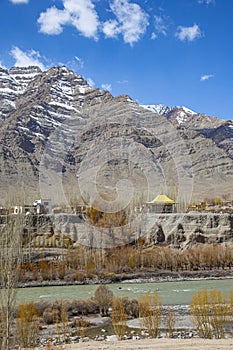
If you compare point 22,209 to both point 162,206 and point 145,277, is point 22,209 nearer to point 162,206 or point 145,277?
point 145,277

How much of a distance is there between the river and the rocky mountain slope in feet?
165

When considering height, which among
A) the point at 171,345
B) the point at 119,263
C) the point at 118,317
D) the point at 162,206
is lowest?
the point at 171,345

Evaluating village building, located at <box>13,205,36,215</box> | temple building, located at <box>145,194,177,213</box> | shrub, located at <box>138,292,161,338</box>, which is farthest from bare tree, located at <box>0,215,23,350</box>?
temple building, located at <box>145,194,177,213</box>

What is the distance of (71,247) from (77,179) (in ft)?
230

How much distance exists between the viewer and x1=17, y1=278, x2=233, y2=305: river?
85.7 ft

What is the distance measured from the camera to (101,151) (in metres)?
127

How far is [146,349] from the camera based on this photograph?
12219 millimetres

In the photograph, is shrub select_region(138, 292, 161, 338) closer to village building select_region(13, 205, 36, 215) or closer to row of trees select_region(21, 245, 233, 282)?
village building select_region(13, 205, 36, 215)

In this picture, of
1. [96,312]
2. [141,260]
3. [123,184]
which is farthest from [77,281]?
[123,184]

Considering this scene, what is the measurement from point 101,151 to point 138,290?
99130 millimetres

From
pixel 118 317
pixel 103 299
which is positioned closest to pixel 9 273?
pixel 118 317

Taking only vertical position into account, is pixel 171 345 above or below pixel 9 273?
below

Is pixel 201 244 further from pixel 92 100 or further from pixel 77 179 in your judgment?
pixel 92 100

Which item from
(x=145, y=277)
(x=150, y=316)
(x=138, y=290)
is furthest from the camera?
(x=145, y=277)
